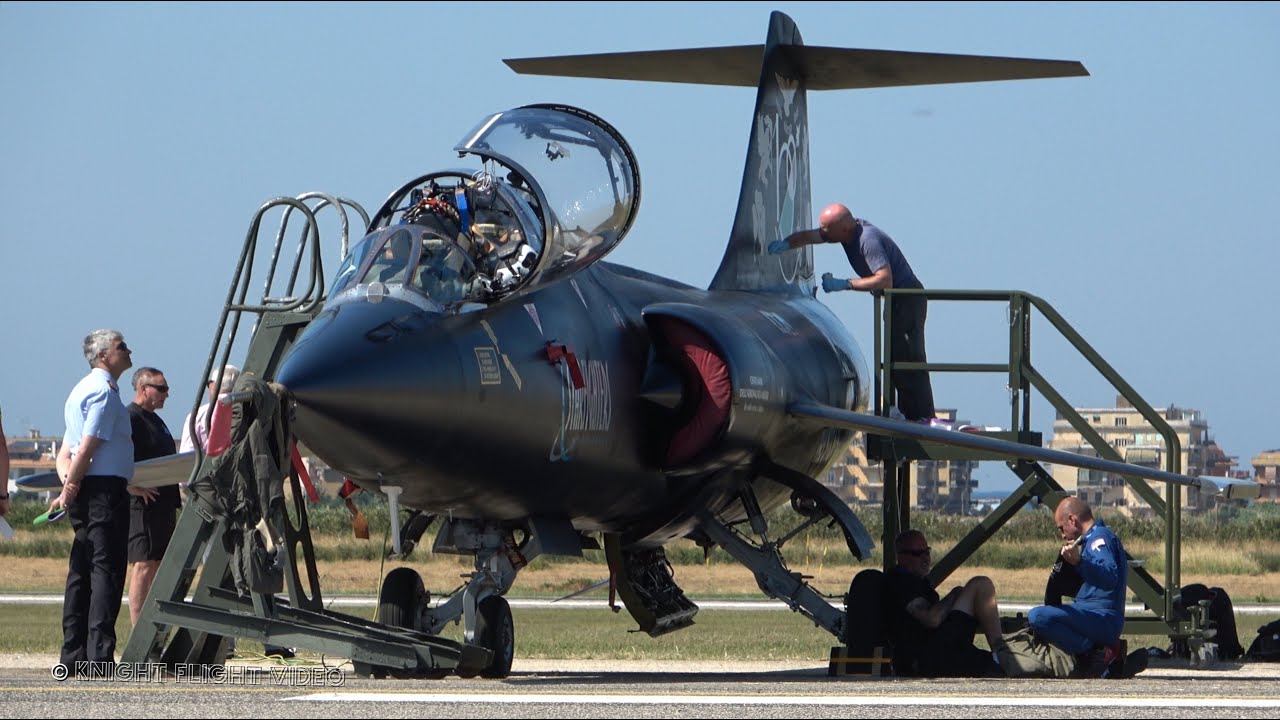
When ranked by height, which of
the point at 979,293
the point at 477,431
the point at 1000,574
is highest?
the point at 979,293

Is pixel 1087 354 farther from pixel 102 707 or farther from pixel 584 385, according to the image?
pixel 102 707

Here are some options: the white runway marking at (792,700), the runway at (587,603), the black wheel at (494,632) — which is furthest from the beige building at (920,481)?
the white runway marking at (792,700)

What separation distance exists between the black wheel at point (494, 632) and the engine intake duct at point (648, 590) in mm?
2428

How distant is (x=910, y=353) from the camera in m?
14.3

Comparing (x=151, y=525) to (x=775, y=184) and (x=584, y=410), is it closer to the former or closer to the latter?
(x=584, y=410)

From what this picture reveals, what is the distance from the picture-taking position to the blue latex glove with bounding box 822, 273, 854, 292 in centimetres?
1438

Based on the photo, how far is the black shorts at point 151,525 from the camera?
12031 millimetres

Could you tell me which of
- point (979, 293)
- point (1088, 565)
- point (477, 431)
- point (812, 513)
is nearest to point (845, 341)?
point (979, 293)

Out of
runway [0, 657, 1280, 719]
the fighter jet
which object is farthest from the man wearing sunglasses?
runway [0, 657, 1280, 719]

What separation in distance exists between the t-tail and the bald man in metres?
1.51

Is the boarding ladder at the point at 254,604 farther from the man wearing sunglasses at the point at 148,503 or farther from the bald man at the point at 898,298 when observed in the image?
the bald man at the point at 898,298

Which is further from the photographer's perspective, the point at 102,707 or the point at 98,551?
the point at 98,551

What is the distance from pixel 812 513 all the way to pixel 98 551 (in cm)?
518

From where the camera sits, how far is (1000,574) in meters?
32.0
